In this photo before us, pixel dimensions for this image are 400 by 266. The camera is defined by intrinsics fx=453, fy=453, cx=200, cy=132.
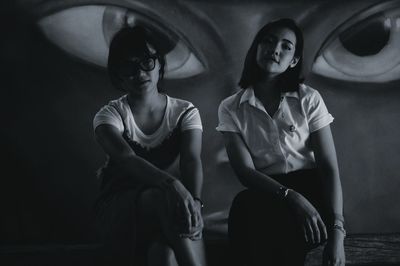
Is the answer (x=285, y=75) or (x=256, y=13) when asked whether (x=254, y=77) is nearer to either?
(x=285, y=75)

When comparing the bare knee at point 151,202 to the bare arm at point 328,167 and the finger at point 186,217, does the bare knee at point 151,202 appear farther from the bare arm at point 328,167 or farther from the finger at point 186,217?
the bare arm at point 328,167

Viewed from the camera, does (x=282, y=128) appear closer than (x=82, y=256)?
Yes

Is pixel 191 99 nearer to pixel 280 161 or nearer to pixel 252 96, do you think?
pixel 252 96

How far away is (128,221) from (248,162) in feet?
1.45

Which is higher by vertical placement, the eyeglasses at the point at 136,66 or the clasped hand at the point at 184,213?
the eyeglasses at the point at 136,66

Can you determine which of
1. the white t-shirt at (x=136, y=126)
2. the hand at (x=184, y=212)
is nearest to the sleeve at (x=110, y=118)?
the white t-shirt at (x=136, y=126)

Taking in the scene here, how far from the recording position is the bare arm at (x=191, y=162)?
4.91 ft

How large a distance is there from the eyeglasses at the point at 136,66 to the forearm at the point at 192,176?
1.17 feet

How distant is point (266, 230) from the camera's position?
1.31 meters

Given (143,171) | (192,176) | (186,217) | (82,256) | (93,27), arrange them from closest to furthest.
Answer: (186,217) < (143,171) < (192,176) < (82,256) < (93,27)

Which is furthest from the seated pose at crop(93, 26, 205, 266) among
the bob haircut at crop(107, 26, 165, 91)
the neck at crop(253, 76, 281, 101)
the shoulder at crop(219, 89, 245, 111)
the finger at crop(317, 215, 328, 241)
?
the finger at crop(317, 215, 328, 241)

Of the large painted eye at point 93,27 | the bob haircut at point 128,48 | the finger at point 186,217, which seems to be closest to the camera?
the finger at point 186,217

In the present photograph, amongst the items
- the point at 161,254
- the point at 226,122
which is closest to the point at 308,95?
the point at 226,122

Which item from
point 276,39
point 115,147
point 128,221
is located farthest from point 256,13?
point 128,221
